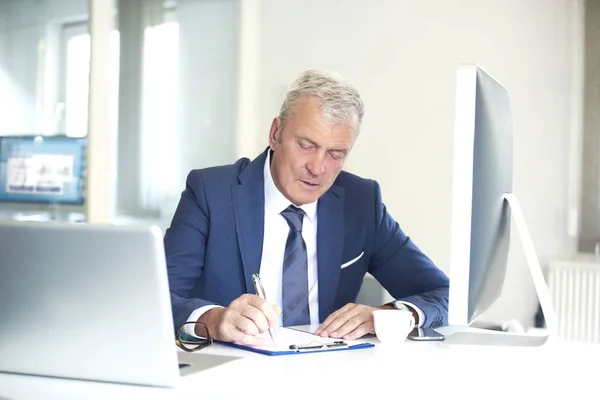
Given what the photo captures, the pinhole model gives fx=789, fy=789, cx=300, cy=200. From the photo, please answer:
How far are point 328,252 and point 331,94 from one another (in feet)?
1.45

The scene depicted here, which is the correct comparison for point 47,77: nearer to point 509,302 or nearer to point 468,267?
point 468,267

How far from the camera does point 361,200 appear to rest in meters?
2.34

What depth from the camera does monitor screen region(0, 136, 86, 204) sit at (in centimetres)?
337

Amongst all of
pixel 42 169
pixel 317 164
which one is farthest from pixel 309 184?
pixel 42 169

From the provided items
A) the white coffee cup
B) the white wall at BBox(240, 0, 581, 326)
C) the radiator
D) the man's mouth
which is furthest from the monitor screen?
the radiator

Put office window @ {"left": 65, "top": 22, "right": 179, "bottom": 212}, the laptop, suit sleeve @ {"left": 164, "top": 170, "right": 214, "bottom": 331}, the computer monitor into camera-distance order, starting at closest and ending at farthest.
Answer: the laptop → the computer monitor → suit sleeve @ {"left": 164, "top": 170, "right": 214, "bottom": 331} → office window @ {"left": 65, "top": 22, "right": 179, "bottom": 212}

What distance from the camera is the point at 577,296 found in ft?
15.8

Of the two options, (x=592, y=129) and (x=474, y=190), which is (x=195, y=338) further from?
(x=592, y=129)

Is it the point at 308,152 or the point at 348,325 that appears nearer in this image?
Answer: the point at 348,325

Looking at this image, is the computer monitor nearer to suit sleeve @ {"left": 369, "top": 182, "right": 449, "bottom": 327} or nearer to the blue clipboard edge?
the blue clipboard edge

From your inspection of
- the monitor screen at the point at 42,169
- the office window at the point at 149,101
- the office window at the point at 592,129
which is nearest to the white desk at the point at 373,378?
the monitor screen at the point at 42,169

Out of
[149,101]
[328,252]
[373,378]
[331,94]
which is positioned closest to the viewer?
[373,378]

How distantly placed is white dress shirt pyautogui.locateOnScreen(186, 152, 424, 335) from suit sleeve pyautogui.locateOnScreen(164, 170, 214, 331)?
0.18 meters

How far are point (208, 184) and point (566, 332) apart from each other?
134 inches
